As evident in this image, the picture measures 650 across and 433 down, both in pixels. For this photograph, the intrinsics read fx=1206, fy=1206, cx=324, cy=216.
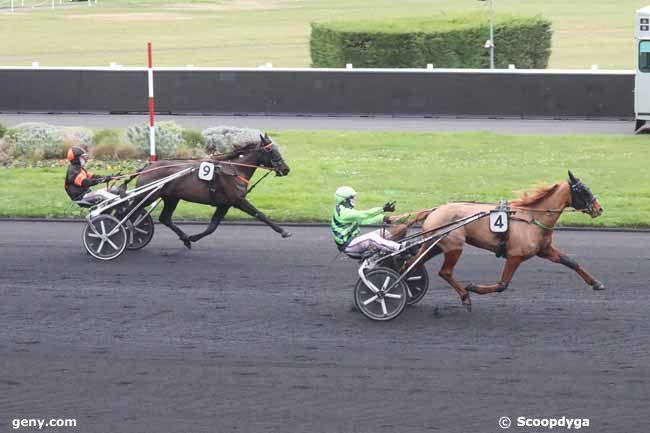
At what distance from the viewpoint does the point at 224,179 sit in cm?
1334

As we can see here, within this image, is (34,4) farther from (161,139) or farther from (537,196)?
(537,196)

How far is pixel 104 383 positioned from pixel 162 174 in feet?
15.8

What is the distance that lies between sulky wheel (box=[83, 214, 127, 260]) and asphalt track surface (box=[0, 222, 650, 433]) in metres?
0.16

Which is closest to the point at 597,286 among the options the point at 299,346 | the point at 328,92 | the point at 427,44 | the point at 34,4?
the point at 299,346

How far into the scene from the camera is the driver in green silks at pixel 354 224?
10.6 m

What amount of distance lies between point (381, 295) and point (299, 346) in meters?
1.05

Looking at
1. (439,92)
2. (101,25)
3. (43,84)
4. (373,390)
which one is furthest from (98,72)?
(101,25)

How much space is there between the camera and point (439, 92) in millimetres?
26203

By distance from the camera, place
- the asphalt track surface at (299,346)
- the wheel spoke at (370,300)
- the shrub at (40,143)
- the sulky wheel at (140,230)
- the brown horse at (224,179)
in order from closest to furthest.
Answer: the asphalt track surface at (299,346)
the wheel spoke at (370,300)
the brown horse at (224,179)
the sulky wheel at (140,230)
the shrub at (40,143)

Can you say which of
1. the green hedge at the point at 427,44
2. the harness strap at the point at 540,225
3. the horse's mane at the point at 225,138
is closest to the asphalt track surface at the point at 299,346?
the harness strap at the point at 540,225

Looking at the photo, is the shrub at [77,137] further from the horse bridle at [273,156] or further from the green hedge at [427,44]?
the green hedge at [427,44]

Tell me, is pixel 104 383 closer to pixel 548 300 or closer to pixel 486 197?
pixel 548 300

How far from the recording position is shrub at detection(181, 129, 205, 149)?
67.5 ft

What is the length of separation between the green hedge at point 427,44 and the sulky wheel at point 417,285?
21.4 metres
